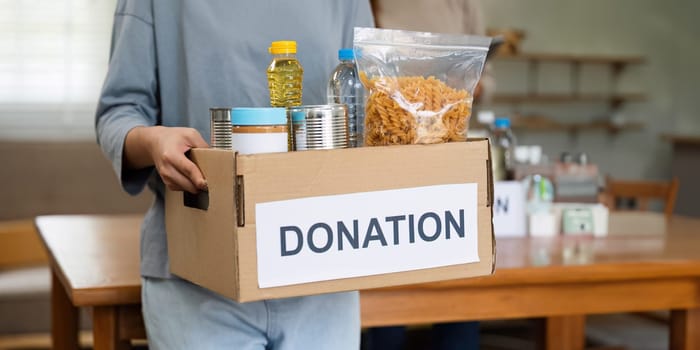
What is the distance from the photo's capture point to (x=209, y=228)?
973 millimetres

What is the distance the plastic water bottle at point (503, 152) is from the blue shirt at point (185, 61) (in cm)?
111

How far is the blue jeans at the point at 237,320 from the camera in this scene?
1075 mm

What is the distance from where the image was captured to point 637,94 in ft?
21.4

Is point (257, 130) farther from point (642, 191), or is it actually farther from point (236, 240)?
point (642, 191)

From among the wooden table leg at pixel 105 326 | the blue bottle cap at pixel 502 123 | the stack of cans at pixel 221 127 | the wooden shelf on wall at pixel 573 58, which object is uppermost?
the wooden shelf on wall at pixel 573 58

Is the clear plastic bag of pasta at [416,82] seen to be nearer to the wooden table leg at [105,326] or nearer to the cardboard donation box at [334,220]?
the cardboard donation box at [334,220]

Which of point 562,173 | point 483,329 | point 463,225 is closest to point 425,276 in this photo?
point 463,225

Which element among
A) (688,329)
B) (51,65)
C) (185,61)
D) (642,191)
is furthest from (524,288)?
(51,65)

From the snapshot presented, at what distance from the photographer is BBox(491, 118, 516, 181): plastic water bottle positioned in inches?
86.1

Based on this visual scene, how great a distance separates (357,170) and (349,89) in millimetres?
197

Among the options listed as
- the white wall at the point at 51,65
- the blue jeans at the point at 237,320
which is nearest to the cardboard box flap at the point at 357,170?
the blue jeans at the point at 237,320

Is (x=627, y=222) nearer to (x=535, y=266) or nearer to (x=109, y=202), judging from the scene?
(x=535, y=266)

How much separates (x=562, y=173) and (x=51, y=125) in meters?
3.23

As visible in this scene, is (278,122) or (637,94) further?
(637,94)
